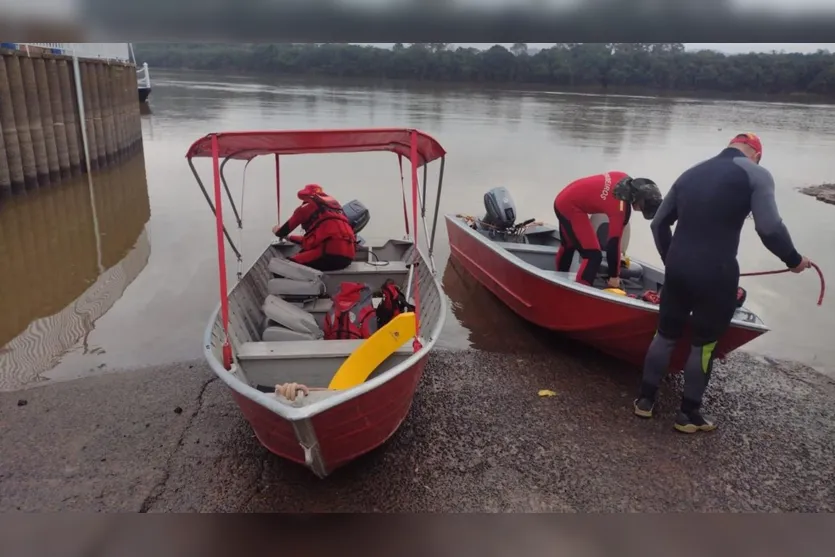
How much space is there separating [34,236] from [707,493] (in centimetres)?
1148

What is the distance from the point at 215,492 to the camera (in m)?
3.98

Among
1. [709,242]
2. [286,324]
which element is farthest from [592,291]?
[286,324]

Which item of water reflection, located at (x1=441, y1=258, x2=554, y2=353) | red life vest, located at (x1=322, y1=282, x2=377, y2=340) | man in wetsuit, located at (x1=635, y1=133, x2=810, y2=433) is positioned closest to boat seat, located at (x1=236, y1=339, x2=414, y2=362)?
red life vest, located at (x1=322, y1=282, x2=377, y2=340)

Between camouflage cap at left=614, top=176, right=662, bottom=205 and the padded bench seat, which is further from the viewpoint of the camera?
camouflage cap at left=614, top=176, right=662, bottom=205

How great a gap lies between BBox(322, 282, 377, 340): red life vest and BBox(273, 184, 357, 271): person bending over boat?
0.84m

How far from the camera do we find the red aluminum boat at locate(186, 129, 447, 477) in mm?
3439

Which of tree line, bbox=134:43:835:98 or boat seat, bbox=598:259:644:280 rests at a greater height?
tree line, bbox=134:43:835:98

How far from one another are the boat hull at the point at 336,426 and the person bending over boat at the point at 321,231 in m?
2.79

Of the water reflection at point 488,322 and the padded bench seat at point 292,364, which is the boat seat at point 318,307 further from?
the water reflection at point 488,322

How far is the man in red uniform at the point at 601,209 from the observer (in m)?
5.87

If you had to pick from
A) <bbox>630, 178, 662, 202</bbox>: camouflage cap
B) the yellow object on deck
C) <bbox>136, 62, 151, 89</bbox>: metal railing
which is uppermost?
<bbox>136, 62, 151, 89</bbox>: metal railing

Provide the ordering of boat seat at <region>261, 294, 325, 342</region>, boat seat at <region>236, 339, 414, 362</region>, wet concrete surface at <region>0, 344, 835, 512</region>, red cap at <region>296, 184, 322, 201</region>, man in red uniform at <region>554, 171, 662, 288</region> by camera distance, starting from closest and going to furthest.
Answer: wet concrete surface at <region>0, 344, 835, 512</region> < boat seat at <region>236, 339, 414, 362</region> < boat seat at <region>261, 294, 325, 342</region> < man in red uniform at <region>554, 171, 662, 288</region> < red cap at <region>296, 184, 322, 201</region>

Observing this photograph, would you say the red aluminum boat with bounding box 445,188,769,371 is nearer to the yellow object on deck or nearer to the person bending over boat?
the person bending over boat

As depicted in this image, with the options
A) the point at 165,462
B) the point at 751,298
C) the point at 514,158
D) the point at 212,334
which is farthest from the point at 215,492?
the point at 514,158
